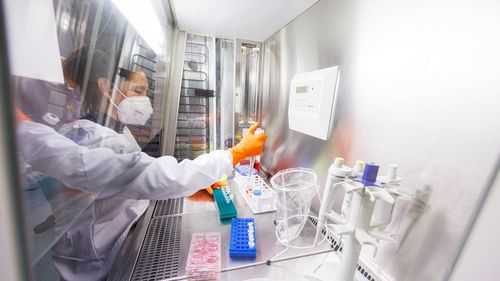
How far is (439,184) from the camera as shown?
0.45 m

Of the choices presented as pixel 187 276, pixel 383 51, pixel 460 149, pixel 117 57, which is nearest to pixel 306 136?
pixel 383 51

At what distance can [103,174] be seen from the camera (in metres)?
A: 0.61

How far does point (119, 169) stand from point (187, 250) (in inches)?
15.5

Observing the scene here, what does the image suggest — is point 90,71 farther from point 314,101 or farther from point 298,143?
point 298,143

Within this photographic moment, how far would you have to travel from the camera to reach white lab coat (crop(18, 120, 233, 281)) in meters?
Result: 0.50

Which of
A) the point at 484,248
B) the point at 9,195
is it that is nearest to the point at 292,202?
the point at 484,248

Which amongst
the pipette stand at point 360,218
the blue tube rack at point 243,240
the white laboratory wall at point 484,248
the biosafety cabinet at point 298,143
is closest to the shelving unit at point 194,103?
the biosafety cabinet at point 298,143

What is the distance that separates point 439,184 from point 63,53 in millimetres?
954

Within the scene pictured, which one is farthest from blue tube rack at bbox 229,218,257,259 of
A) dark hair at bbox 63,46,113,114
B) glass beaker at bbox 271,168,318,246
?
dark hair at bbox 63,46,113,114

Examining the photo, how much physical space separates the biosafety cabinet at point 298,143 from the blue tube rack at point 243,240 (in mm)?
11

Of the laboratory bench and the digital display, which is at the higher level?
the digital display

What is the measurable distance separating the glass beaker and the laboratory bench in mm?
43

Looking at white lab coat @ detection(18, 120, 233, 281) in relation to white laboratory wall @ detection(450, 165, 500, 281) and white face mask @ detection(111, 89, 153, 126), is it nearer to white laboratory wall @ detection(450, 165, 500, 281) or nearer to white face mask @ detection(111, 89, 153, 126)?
white face mask @ detection(111, 89, 153, 126)

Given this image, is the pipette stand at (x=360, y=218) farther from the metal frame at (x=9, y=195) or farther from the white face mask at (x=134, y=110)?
the white face mask at (x=134, y=110)
